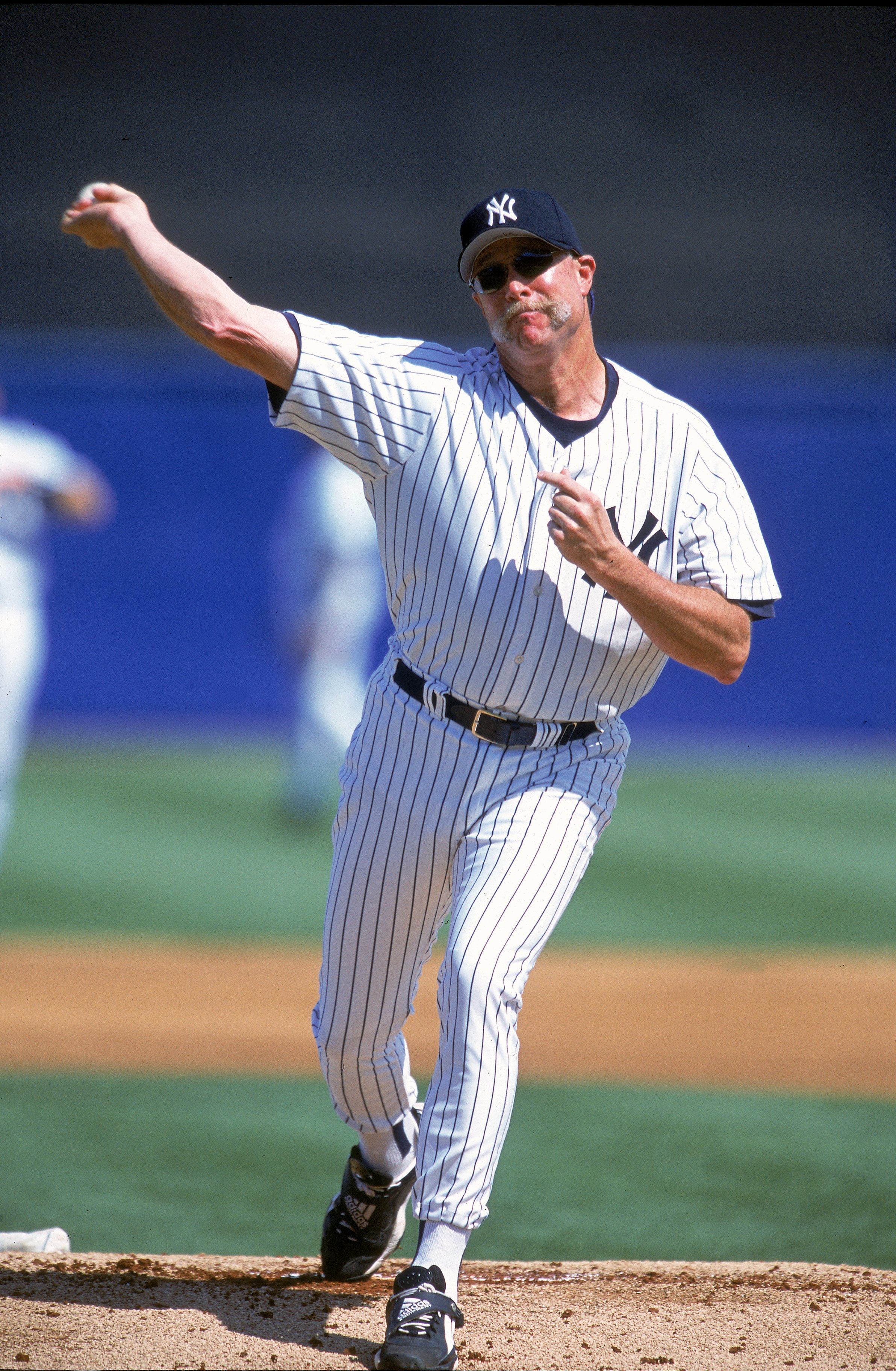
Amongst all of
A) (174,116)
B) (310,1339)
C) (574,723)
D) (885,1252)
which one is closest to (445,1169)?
(310,1339)

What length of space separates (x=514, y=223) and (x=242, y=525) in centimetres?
858

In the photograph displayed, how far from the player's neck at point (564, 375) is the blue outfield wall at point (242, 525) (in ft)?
26.2

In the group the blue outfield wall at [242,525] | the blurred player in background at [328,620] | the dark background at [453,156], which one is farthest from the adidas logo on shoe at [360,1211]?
the dark background at [453,156]

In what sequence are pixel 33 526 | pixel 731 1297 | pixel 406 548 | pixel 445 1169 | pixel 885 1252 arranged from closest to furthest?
1. pixel 445 1169
2. pixel 406 548
3. pixel 731 1297
4. pixel 885 1252
5. pixel 33 526

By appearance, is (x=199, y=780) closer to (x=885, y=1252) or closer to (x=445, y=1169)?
(x=885, y=1252)

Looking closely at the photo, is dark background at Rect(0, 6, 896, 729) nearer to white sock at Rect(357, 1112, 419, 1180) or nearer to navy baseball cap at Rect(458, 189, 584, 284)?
navy baseball cap at Rect(458, 189, 584, 284)

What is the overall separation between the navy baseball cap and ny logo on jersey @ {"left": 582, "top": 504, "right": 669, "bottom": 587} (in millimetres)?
454

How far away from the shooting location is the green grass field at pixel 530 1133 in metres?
3.33

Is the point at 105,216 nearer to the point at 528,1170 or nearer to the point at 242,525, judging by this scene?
the point at 528,1170

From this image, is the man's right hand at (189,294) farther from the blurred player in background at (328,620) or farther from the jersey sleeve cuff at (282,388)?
the blurred player in background at (328,620)

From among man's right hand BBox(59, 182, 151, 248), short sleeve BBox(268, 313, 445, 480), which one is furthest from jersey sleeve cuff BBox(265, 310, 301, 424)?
man's right hand BBox(59, 182, 151, 248)

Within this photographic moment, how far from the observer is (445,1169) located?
2.23 m

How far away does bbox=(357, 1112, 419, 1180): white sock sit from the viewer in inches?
107

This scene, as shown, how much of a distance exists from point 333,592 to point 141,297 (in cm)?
756
